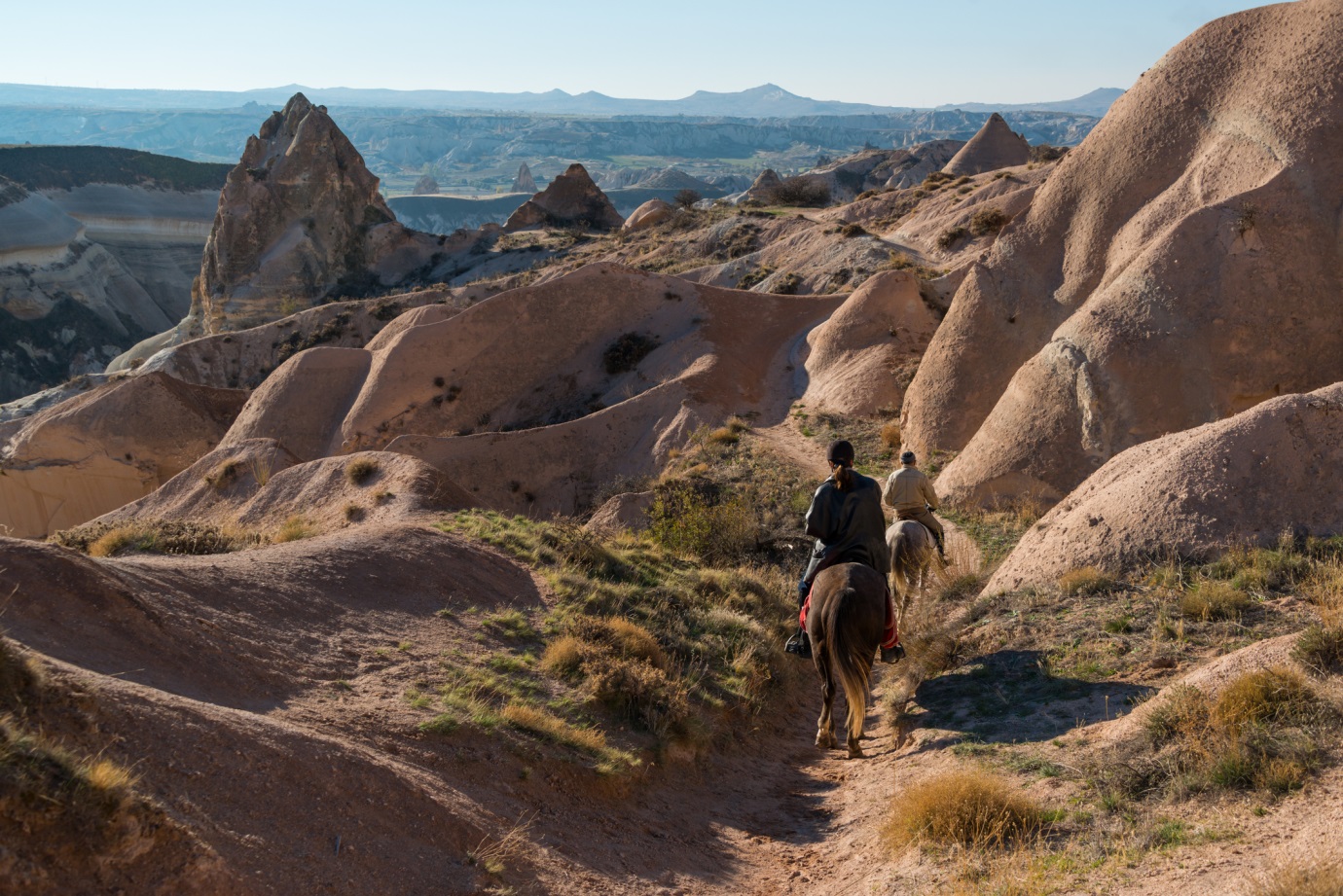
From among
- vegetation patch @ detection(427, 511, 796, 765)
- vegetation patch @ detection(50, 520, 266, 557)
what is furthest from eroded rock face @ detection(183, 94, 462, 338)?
vegetation patch @ detection(427, 511, 796, 765)

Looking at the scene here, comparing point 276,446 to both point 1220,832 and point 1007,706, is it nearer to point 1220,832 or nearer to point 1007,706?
point 1007,706

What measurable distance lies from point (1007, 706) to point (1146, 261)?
848 centimetres

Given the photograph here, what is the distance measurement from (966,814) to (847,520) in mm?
3023

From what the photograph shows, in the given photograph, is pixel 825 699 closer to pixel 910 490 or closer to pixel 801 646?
Result: pixel 801 646

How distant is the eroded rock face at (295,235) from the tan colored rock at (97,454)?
25928 mm

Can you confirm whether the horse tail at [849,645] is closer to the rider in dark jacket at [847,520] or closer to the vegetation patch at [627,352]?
the rider in dark jacket at [847,520]

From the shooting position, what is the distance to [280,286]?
55250 mm

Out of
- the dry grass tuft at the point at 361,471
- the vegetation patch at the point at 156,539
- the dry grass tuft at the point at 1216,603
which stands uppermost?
the dry grass tuft at the point at 1216,603

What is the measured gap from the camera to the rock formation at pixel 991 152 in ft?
184

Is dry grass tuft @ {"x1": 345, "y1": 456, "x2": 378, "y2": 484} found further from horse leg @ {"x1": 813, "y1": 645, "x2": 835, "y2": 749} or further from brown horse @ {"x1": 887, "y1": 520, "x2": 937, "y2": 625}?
horse leg @ {"x1": 813, "y1": 645, "x2": 835, "y2": 749}

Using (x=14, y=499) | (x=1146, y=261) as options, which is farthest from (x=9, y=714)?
(x=14, y=499)

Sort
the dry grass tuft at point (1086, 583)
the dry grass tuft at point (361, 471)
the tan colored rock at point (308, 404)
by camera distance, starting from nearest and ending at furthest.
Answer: the dry grass tuft at point (1086, 583) → the dry grass tuft at point (361, 471) → the tan colored rock at point (308, 404)

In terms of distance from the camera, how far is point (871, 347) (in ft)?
76.9

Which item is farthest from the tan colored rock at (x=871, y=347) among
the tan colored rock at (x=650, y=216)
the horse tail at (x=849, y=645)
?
the tan colored rock at (x=650, y=216)
